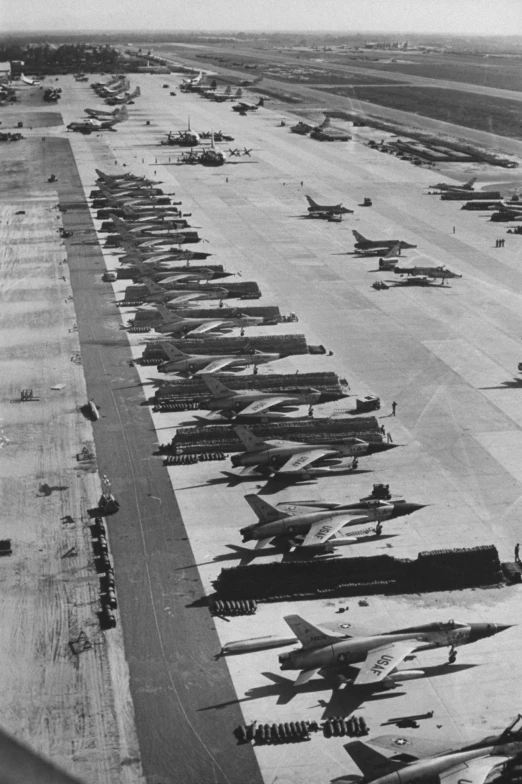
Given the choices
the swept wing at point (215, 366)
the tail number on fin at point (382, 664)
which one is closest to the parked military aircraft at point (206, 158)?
the swept wing at point (215, 366)

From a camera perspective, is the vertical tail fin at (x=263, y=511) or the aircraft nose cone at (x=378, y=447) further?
the aircraft nose cone at (x=378, y=447)

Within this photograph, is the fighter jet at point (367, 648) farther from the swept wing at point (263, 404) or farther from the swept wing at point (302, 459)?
the swept wing at point (263, 404)

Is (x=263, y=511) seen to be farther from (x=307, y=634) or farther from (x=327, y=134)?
(x=327, y=134)

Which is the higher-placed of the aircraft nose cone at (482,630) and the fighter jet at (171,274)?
the fighter jet at (171,274)

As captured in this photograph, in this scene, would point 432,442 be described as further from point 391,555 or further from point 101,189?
point 101,189

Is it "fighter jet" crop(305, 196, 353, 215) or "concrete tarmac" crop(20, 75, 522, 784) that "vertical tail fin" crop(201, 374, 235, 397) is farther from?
"fighter jet" crop(305, 196, 353, 215)

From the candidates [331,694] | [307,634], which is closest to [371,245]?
[307,634]

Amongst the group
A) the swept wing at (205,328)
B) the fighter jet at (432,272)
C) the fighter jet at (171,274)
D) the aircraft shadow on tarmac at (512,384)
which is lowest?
the aircraft shadow on tarmac at (512,384)

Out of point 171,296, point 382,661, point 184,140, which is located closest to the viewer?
point 382,661
